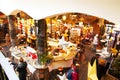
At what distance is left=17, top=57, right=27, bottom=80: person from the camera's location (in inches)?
146

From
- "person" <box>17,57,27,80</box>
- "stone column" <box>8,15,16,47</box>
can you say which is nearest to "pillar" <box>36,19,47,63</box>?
"person" <box>17,57,27,80</box>

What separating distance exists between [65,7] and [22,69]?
170cm

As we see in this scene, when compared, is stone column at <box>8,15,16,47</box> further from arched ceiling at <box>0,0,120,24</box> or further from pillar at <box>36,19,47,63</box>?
pillar at <box>36,19,47,63</box>

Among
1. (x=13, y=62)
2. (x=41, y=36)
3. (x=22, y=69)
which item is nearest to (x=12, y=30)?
(x=13, y=62)

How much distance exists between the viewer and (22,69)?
374cm

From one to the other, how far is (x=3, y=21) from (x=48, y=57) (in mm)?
1776

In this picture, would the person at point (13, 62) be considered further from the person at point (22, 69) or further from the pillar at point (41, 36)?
the pillar at point (41, 36)

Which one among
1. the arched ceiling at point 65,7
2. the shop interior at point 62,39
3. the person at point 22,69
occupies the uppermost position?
the arched ceiling at point 65,7

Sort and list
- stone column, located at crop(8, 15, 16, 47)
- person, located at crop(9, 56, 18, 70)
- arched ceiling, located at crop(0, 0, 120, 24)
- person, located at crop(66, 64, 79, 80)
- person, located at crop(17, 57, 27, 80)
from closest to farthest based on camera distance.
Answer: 1. arched ceiling, located at crop(0, 0, 120, 24)
2. person, located at crop(66, 64, 79, 80)
3. person, located at crop(17, 57, 27, 80)
4. person, located at crop(9, 56, 18, 70)
5. stone column, located at crop(8, 15, 16, 47)

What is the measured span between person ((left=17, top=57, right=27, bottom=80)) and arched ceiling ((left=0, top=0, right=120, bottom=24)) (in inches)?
39.2

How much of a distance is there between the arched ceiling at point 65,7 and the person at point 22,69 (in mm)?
997

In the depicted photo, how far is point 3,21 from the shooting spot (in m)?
4.54

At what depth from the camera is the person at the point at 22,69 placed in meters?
3.71

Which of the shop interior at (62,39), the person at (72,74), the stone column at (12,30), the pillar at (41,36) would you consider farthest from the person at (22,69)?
the person at (72,74)
